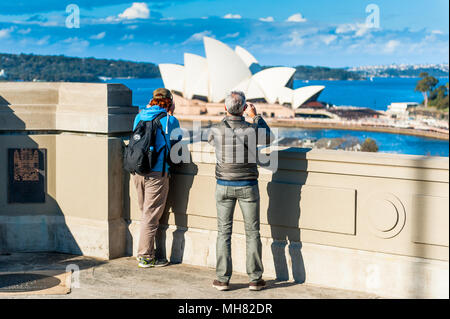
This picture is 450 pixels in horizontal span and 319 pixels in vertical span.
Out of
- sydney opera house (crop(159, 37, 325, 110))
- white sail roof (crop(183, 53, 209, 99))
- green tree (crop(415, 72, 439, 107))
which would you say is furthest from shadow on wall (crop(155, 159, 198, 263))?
green tree (crop(415, 72, 439, 107))

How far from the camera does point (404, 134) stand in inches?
5394

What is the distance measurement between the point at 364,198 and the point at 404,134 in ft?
449

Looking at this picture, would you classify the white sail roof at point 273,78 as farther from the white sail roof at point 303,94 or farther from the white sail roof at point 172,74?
the white sail roof at point 172,74

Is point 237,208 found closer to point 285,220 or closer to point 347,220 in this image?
point 285,220

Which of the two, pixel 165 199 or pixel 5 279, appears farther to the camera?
pixel 165 199

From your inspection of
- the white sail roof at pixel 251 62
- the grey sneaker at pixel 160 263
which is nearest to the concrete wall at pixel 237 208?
the grey sneaker at pixel 160 263

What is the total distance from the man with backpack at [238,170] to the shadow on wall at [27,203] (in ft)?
6.75

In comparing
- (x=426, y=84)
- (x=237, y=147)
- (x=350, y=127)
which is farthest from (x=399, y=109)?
(x=237, y=147)

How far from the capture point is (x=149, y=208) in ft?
19.7

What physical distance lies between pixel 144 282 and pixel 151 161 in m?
1.06

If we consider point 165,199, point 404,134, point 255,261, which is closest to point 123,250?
point 165,199

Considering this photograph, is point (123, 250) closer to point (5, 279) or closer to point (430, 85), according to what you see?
point (5, 279)

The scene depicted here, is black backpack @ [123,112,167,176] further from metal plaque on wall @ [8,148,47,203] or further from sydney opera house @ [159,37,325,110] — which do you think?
sydney opera house @ [159,37,325,110]

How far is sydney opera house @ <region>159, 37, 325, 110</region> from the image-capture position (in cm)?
10300
